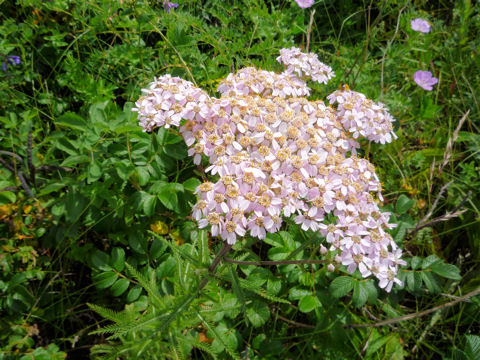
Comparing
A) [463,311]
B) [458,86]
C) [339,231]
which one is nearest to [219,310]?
[339,231]

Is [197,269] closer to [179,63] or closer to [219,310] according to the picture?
[219,310]

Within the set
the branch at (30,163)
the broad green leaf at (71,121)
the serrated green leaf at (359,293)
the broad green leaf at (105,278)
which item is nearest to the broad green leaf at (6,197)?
the branch at (30,163)

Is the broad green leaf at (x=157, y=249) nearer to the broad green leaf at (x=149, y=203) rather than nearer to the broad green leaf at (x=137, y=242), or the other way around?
the broad green leaf at (x=137, y=242)

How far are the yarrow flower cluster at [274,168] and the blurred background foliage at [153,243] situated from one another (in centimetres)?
18

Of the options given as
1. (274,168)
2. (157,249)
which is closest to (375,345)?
(274,168)

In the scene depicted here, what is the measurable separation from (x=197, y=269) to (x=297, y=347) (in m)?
1.12

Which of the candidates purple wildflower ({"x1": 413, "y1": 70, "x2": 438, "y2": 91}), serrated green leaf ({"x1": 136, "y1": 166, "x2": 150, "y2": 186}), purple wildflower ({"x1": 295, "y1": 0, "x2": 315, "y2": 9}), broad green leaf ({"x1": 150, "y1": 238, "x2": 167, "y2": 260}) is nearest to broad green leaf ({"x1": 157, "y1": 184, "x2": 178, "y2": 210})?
serrated green leaf ({"x1": 136, "y1": 166, "x2": 150, "y2": 186})

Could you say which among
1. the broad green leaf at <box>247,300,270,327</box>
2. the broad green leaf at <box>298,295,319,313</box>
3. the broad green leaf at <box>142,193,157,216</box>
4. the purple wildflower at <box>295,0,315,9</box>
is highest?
the purple wildflower at <box>295,0,315,9</box>

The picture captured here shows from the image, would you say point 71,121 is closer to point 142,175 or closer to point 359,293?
point 142,175

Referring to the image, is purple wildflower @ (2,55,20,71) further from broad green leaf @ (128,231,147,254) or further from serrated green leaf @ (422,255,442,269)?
serrated green leaf @ (422,255,442,269)

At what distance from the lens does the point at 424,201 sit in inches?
130

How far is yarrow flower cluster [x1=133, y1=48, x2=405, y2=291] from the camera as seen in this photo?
1.77 meters

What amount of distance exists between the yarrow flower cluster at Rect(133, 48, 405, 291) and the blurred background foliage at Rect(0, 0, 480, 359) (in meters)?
0.18

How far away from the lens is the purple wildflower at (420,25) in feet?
12.4
